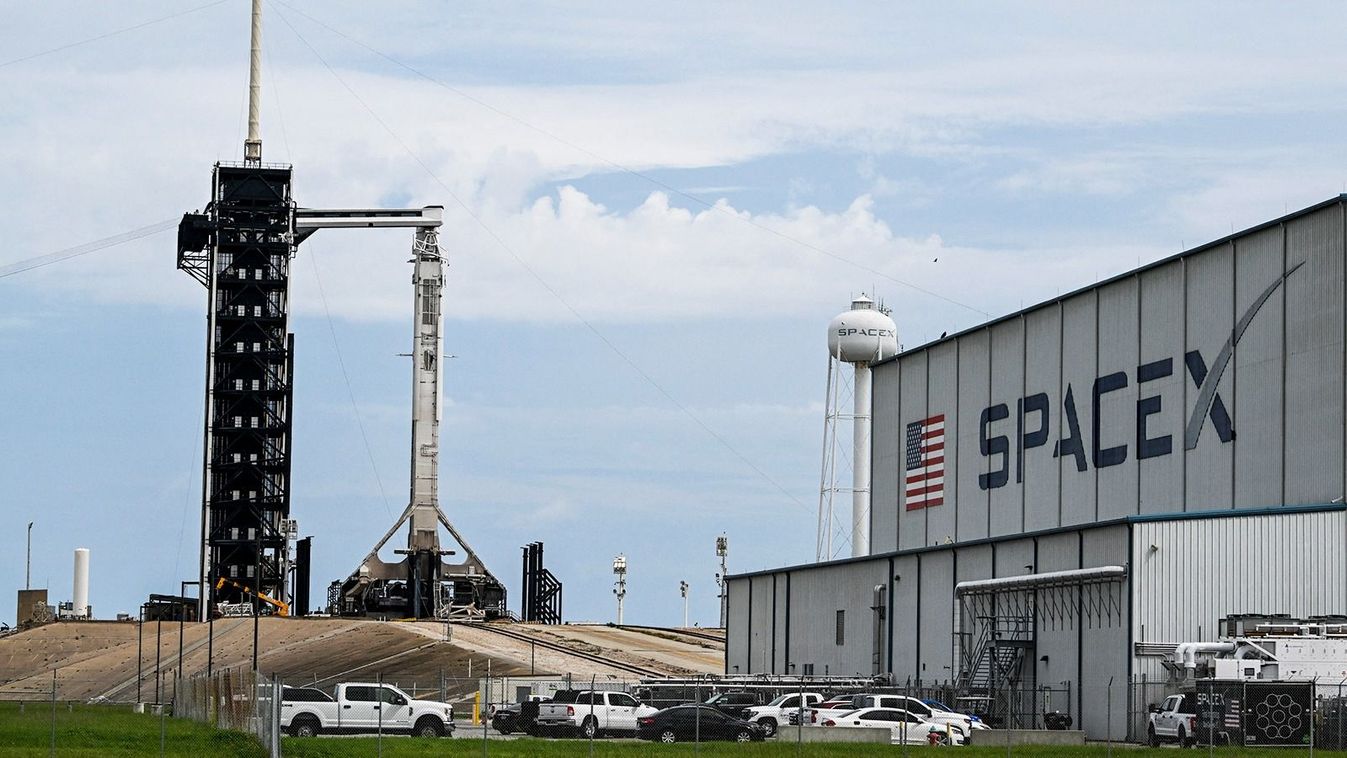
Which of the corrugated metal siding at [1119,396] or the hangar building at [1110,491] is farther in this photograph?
the corrugated metal siding at [1119,396]

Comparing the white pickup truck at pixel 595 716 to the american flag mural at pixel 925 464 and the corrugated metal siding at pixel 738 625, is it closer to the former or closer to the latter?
the corrugated metal siding at pixel 738 625

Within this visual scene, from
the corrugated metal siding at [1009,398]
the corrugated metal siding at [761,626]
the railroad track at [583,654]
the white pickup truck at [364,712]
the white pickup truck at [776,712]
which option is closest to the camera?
the white pickup truck at [364,712]

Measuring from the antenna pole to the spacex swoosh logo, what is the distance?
2916 inches

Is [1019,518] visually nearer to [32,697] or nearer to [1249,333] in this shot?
[1249,333]

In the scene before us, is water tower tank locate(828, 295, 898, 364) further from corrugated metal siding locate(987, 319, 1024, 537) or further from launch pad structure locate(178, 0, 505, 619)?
launch pad structure locate(178, 0, 505, 619)

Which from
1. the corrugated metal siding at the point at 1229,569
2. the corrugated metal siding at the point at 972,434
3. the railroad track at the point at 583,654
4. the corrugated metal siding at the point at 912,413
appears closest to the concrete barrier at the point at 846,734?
the corrugated metal siding at the point at 1229,569

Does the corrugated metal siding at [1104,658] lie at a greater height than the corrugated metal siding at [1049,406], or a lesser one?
lesser

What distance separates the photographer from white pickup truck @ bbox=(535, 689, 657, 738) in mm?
51719

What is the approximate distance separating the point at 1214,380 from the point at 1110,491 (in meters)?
7.48

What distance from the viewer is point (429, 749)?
42438 mm

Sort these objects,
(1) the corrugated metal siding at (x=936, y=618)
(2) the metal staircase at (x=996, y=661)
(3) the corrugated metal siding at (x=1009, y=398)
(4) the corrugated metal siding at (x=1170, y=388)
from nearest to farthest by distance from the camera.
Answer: (4) the corrugated metal siding at (x=1170, y=388) < (2) the metal staircase at (x=996, y=661) < (1) the corrugated metal siding at (x=936, y=618) < (3) the corrugated metal siding at (x=1009, y=398)

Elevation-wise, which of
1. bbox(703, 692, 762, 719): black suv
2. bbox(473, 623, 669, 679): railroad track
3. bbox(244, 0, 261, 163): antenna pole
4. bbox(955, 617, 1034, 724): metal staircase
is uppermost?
bbox(244, 0, 261, 163): antenna pole

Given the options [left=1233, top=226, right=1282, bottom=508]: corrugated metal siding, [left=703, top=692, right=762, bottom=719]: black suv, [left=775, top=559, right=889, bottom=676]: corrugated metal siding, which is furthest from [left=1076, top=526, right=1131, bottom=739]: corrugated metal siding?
[left=775, top=559, right=889, bottom=676]: corrugated metal siding

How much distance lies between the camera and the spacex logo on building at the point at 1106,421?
199ft
